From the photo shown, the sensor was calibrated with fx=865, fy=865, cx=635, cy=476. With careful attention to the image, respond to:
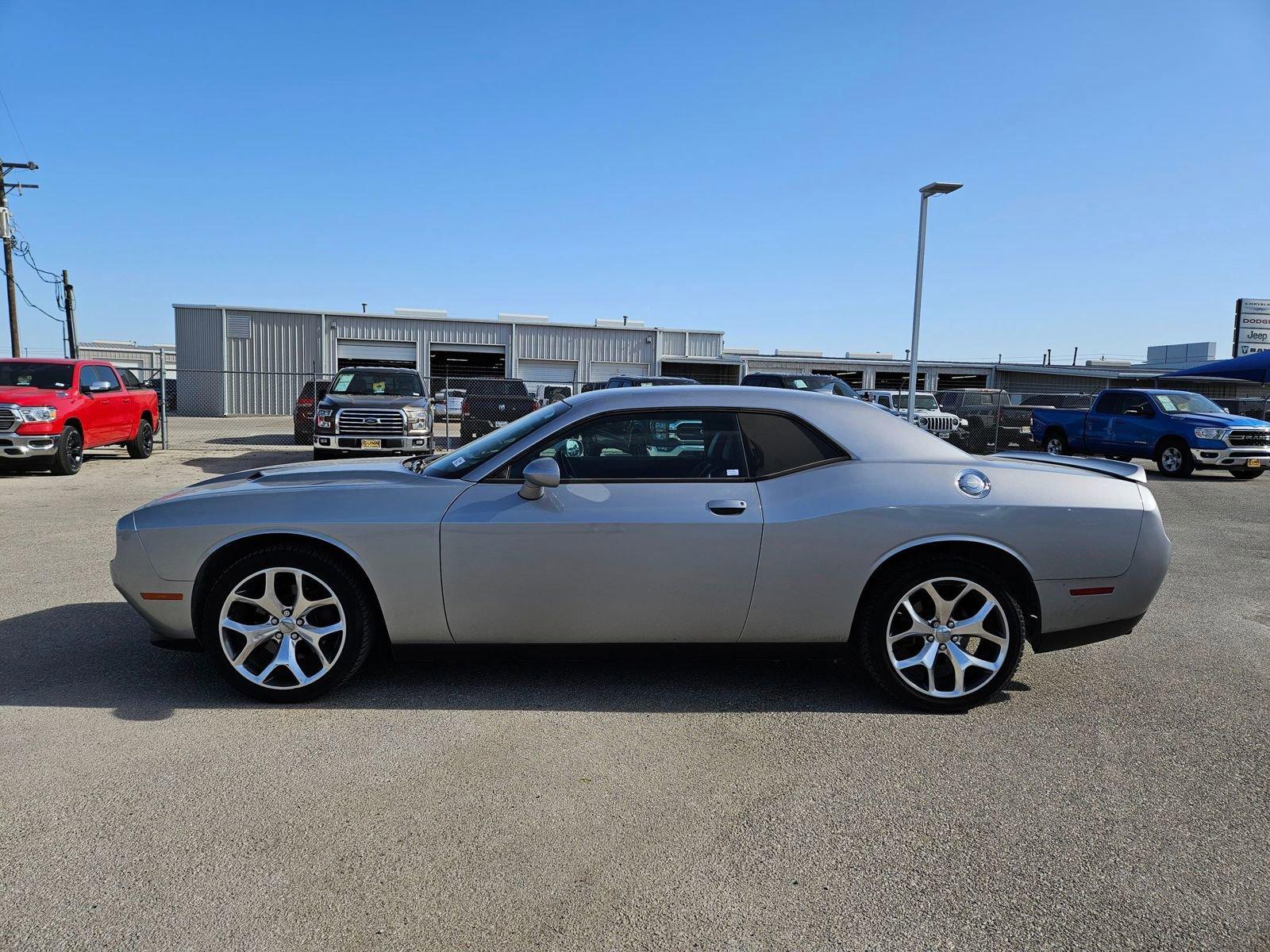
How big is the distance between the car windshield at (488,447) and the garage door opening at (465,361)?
117 feet

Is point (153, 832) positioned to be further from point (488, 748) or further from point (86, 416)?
point (86, 416)

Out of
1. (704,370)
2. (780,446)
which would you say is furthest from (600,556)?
(704,370)

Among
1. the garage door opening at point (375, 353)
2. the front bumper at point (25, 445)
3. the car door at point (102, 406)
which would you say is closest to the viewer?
the front bumper at point (25, 445)

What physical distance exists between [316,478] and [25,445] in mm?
10969

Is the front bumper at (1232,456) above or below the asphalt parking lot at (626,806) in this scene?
above

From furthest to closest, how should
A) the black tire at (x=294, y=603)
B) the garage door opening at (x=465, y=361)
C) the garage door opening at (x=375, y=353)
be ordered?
the garage door opening at (x=465, y=361), the garage door opening at (x=375, y=353), the black tire at (x=294, y=603)

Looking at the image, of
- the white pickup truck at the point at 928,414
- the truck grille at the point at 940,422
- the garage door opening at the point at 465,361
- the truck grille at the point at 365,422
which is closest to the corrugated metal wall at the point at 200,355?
the garage door opening at the point at 465,361

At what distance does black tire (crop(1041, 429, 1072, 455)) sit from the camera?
727 inches

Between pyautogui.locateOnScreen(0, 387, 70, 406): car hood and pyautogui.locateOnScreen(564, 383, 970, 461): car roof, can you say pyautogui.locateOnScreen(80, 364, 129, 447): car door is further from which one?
pyautogui.locateOnScreen(564, 383, 970, 461): car roof

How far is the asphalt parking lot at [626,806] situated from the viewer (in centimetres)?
238

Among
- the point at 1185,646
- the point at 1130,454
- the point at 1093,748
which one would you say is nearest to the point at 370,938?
the point at 1093,748

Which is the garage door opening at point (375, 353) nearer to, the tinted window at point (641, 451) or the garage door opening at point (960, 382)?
the garage door opening at point (960, 382)

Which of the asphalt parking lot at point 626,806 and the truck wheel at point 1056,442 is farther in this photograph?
the truck wheel at point 1056,442

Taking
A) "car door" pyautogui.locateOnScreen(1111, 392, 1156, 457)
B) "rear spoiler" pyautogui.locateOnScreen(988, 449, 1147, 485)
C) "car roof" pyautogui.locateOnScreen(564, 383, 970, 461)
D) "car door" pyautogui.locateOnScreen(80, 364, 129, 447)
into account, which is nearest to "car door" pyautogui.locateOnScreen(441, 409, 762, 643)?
Result: "car roof" pyautogui.locateOnScreen(564, 383, 970, 461)
